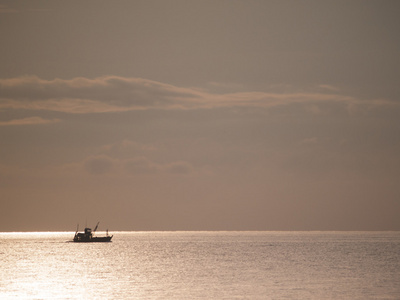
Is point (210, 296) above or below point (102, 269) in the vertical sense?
below

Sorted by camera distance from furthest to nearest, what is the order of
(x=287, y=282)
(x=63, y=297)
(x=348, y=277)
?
1. (x=348, y=277)
2. (x=287, y=282)
3. (x=63, y=297)

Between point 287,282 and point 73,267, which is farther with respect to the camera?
point 73,267

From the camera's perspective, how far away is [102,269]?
116562mm

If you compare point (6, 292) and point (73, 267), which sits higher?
point (73, 267)

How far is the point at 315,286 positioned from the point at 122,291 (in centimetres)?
2399

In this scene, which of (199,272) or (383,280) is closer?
(383,280)

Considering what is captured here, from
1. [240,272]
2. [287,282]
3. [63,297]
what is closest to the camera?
[63,297]

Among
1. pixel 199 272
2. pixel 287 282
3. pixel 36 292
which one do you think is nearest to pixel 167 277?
pixel 199 272

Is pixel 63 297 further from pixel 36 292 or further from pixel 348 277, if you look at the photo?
pixel 348 277

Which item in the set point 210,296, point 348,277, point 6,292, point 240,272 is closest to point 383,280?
point 348,277

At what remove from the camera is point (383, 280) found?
91.1m

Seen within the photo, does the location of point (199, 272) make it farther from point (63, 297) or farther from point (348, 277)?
point (63, 297)

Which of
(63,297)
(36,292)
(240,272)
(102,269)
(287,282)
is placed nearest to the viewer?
(63,297)

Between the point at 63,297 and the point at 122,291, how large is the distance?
845cm
